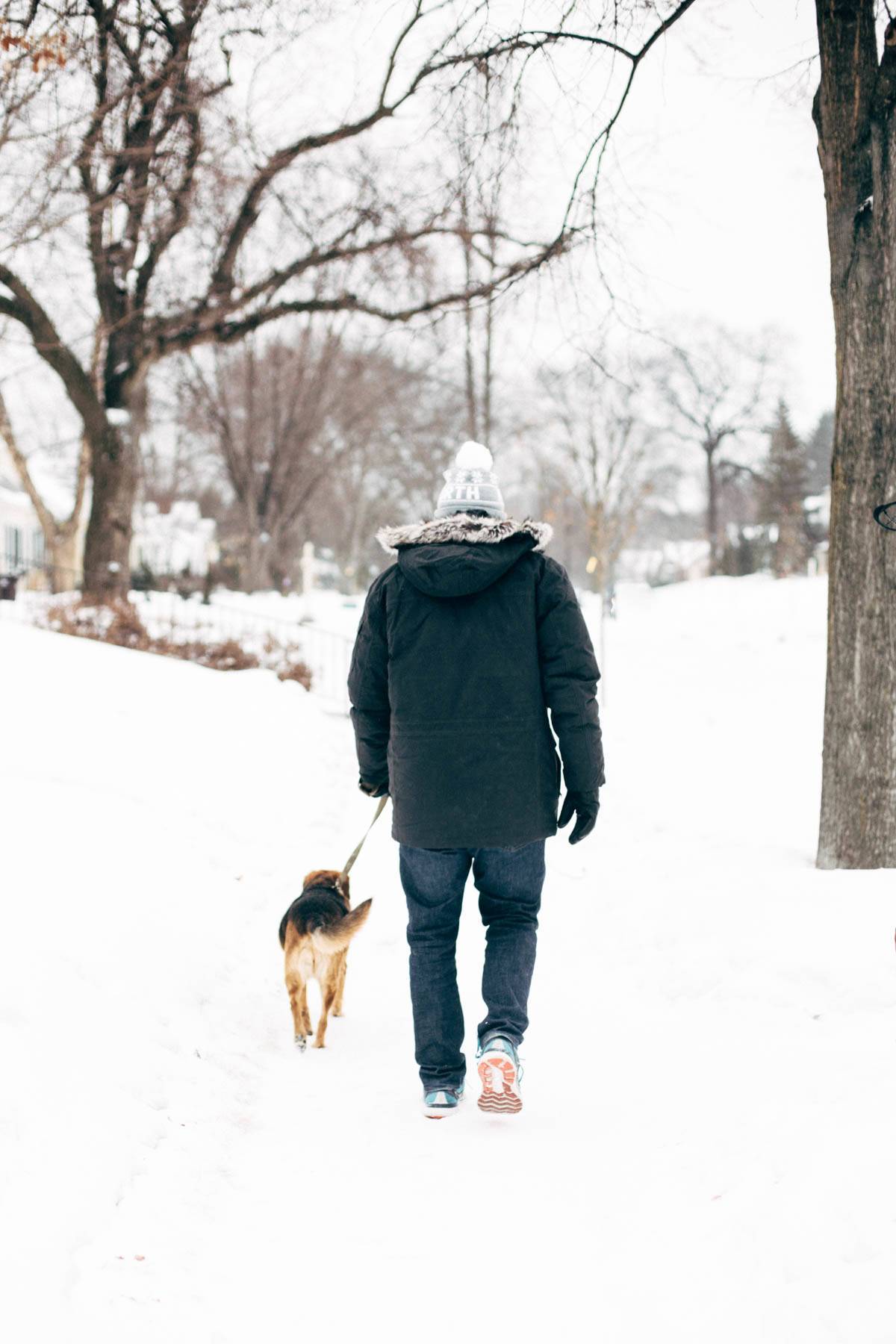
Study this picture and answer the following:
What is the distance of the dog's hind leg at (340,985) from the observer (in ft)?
14.4

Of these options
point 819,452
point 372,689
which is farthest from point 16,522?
point 819,452

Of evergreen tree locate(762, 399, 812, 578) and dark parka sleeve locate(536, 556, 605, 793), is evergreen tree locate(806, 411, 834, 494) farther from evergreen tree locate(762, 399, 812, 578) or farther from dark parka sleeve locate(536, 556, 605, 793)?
dark parka sleeve locate(536, 556, 605, 793)

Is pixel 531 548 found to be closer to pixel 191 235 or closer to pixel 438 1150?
pixel 438 1150

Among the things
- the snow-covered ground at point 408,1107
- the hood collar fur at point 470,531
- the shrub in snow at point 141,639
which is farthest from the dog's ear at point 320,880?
the shrub in snow at point 141,639

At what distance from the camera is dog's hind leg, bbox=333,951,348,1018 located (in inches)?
173

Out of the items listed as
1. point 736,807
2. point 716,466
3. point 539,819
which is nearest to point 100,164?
point 736,807

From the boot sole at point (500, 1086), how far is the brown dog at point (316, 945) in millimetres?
867

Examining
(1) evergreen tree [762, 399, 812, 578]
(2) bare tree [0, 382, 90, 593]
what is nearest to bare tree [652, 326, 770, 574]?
(1) evergreen tree [762, 399, 812, 578]

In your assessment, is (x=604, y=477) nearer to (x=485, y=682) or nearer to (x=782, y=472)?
(x=485, y=682)

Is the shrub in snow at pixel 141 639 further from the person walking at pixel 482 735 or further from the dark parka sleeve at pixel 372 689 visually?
the person walking at pixel 482 735

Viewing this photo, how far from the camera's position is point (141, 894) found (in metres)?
5.06

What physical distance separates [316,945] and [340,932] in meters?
0.10

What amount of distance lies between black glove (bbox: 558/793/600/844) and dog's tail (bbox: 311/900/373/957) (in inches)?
37.1

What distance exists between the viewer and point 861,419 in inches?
208
